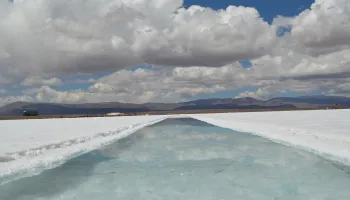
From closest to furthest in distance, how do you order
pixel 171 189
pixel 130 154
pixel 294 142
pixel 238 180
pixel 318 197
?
pixel 318 197 < pixel 171 189 < pixel 238 180 < pixel 130 154 < pixel 294 142

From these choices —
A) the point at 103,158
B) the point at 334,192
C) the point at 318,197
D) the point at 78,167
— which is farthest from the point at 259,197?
the point at 103,158

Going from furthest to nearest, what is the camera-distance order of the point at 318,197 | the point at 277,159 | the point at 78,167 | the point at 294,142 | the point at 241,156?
the point at 294,142 → the point at 241,156 → the point at 277,159 → the point at 78,167 → the point at 318,197

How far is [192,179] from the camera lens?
912 cm

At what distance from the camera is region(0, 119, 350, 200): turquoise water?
25.1ft

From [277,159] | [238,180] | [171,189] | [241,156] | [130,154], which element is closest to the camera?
[171,189]

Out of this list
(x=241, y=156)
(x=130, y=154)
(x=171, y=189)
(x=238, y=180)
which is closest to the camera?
(x=171, y=189)

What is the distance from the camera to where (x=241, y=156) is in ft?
42.9

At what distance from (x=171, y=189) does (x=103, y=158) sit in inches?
237

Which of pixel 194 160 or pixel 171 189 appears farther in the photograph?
pixel 194 160

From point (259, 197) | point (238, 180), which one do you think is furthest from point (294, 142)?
point (259, 197)

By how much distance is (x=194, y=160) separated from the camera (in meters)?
12.3

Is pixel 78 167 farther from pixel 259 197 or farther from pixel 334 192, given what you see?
pixel 334 192

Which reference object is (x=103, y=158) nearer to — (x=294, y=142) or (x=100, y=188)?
(x=100, y=188)

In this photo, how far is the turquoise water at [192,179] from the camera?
7.66 meters
